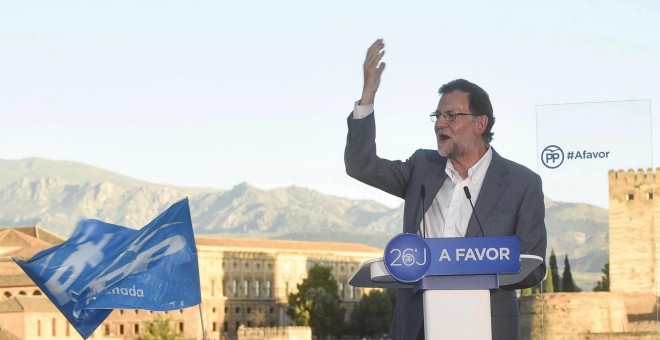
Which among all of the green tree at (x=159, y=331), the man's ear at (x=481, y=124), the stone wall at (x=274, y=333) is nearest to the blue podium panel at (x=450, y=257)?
the man's ear at (x=481, y=124)

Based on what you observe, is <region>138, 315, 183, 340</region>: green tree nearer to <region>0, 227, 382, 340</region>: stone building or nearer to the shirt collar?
<region>0, 227, 382, 340</region>: stone building

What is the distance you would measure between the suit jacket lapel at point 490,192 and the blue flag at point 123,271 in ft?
29.9

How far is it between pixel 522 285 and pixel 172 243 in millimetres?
10816

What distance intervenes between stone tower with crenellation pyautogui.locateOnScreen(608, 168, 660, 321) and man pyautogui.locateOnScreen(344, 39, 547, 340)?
516 inches

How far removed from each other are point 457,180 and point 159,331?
118294 mm

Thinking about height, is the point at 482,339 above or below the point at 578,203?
below

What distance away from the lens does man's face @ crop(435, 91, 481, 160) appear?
254 inches

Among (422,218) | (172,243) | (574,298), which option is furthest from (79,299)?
→ (574,298)

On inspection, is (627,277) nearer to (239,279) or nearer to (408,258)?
(408,258)

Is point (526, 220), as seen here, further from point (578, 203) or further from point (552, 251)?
point (552, 251)

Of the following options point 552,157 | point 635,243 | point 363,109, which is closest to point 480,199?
point 363,109

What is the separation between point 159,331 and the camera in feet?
405

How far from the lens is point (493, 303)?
6.20 m

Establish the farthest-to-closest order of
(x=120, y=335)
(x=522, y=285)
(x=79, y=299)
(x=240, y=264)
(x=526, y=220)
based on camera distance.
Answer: (x=240, y=264) < (x=120, y=335) < (x=79, y=299) < (x=526, y=220) < (x=522, y=285)
